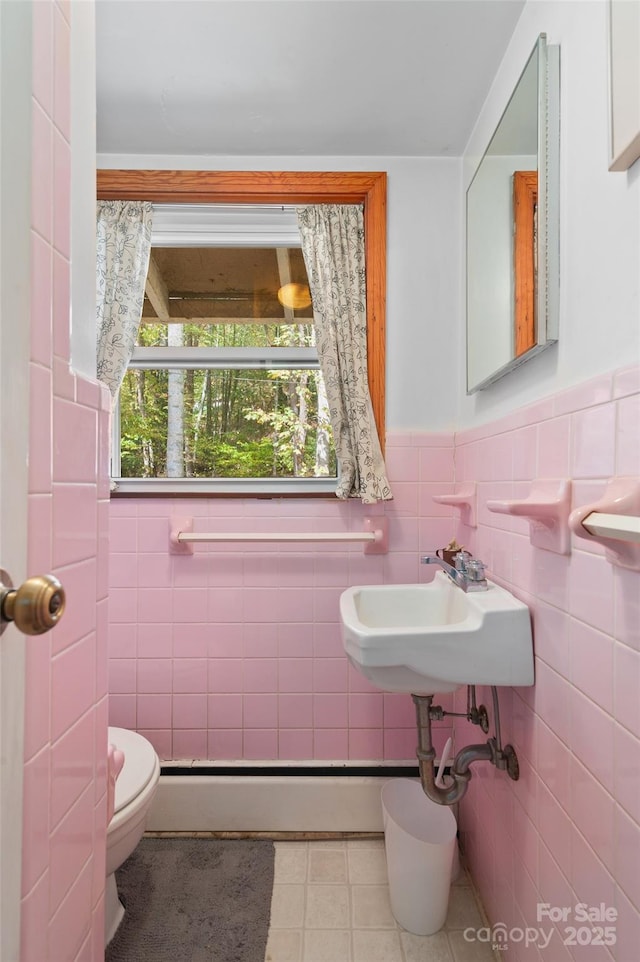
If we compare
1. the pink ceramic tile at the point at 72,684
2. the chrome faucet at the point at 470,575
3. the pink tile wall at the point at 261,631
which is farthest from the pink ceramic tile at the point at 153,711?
the chrome faucet at the point at 470,575

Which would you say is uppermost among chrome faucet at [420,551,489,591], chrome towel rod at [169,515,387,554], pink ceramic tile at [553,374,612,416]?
pink ceramic tile at [553,374,612,416]

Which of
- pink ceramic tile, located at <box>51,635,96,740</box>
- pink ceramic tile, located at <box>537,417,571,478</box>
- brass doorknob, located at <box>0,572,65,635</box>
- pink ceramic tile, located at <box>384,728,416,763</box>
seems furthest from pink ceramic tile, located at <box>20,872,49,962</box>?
pink ceramic tile, located at <box>384,728,416,763</box>

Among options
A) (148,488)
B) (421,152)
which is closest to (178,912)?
(148,488)

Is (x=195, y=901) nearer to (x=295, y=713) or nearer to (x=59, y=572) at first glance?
(x=295, y=713)

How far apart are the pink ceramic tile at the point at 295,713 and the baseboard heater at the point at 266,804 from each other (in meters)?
0.17

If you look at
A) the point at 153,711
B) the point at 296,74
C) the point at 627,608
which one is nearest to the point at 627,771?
the point at 627,608

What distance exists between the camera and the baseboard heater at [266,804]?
1.56 meters

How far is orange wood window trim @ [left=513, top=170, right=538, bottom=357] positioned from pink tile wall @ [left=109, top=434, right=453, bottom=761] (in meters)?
0.64

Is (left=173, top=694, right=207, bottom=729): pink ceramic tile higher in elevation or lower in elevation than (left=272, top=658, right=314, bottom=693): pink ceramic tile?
lower

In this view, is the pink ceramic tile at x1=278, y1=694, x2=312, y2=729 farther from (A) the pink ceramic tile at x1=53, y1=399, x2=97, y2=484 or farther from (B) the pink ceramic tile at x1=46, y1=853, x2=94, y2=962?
(A) the pink ceramic tile at x1=53, y1=399, x2=97, y2=484

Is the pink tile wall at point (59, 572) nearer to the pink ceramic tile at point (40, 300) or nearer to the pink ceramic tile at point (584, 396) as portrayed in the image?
the pink ceramic tile at point (40, 300)

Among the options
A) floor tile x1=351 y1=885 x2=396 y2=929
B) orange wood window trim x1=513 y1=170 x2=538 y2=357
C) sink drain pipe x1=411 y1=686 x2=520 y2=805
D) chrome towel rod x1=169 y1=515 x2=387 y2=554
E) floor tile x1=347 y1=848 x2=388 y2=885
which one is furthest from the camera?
chrome towel rod x1=169 y1=515 x2=387 y2=554

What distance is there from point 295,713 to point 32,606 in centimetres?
142

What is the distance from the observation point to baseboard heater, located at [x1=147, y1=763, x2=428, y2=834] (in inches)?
61.3
